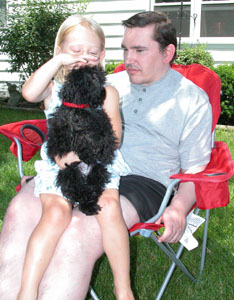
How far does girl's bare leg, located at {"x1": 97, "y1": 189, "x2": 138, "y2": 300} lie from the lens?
186 centimetres

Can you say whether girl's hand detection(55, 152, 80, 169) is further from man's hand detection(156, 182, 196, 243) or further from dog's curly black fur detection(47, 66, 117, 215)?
man's hand detection(156, 182, 196, 243)

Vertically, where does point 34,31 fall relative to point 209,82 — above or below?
below

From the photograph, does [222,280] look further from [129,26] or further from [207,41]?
[207,41]

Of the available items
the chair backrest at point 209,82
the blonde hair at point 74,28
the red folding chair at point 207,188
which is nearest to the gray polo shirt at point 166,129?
the red folding chair at point 207,188

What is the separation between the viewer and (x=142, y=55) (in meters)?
2.53

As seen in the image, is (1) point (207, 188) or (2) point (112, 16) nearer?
(1) point (207, 188)

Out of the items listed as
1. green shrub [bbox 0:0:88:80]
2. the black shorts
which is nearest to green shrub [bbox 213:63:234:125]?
green shrub [bbox 0:0:88:80]

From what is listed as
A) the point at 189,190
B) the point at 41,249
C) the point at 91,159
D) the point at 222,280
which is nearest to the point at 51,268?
the point at 41,249

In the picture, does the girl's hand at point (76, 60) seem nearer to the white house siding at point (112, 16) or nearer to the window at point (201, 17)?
the window at point (201, 17)

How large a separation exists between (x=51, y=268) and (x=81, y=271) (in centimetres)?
13

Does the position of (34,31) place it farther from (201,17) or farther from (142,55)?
(142,55)

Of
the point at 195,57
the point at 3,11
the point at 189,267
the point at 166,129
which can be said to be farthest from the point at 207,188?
the point at 3,11

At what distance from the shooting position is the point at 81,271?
1806 mm

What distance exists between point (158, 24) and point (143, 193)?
1.04 metres
